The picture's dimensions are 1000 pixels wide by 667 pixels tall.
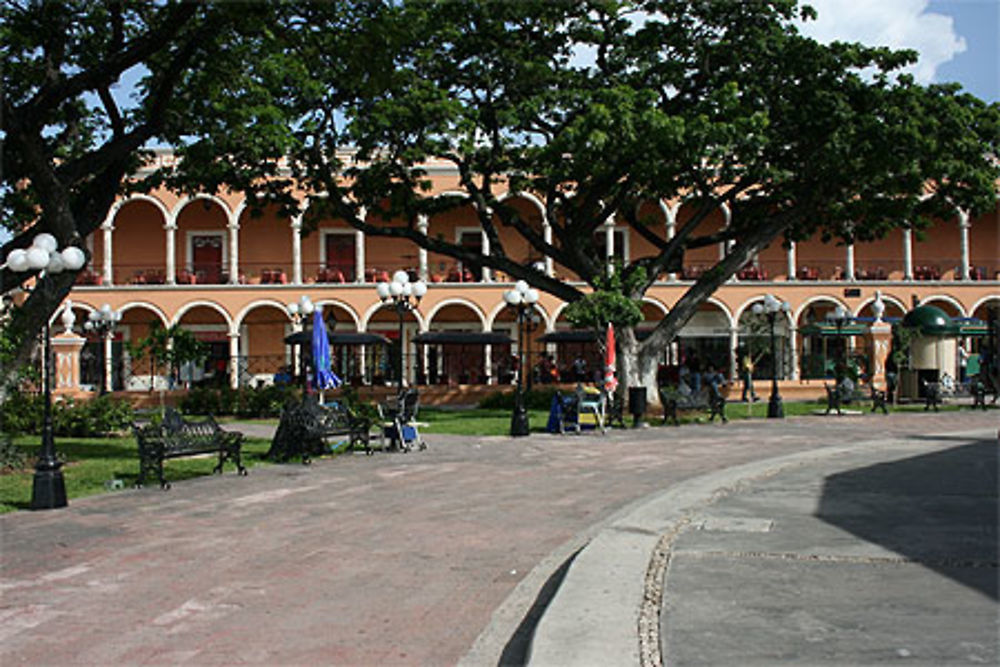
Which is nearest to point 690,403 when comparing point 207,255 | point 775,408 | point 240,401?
point 775,408

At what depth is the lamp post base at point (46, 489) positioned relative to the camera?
898 centimetres

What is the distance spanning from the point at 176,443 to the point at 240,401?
11850mm

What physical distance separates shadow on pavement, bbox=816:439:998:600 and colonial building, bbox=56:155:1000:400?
2444 cm

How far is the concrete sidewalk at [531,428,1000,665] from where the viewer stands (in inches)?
169

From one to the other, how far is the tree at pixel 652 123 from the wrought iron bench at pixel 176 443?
26.6ft

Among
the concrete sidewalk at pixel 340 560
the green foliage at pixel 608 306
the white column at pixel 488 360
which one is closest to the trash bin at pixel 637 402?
the green foliage at pixel 608 306

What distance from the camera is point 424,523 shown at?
26.5ft

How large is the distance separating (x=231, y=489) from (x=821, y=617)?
7158 millimetres

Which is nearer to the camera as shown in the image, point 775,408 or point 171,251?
point 775,408

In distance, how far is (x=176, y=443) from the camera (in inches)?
444

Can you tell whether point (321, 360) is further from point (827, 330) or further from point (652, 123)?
point (827, 330)

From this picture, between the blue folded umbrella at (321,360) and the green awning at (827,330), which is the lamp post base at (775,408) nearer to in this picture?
the blue folded umbrella at (321,360)

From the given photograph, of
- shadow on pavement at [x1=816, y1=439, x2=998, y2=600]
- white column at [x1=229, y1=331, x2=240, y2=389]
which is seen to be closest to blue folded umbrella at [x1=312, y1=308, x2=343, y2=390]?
shadow on pavement at [x1=816, y1=439, x2=998, y2=600]

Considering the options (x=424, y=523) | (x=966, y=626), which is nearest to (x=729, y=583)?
(x=966, y=626)
